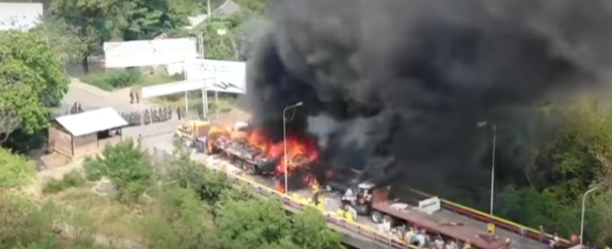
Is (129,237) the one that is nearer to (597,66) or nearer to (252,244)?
(252,244)

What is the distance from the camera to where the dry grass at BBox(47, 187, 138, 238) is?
11508 mm

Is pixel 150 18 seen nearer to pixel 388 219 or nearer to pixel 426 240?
pixel 388 219

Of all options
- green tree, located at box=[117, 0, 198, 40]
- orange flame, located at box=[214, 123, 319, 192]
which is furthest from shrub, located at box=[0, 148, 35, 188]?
green tree, located at box=[117, 0, 198, 40]

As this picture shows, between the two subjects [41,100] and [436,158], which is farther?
[41,100]

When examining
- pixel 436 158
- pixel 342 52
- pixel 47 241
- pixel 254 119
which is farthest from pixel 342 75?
pixel 47 241

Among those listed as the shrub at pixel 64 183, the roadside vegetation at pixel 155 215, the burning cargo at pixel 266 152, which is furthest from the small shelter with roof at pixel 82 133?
the burning cargo at pixel 266 152

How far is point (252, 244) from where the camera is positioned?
10.5 metres

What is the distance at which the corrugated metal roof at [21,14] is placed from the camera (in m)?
24.3

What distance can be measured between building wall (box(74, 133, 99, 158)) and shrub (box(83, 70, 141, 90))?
218 inches

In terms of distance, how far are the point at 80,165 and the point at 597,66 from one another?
9007mm

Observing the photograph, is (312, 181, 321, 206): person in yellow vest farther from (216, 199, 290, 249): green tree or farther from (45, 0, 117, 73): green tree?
(45, 0, 117, 73): green tree

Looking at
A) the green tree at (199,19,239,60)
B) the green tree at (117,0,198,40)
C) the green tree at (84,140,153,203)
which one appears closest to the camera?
the green tree at (84,140,153,203)

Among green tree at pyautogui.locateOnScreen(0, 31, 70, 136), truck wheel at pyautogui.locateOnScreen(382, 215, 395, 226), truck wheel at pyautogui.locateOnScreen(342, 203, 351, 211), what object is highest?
green tree at pyautogui.locateOnScreen(0, 31, 70, 136)

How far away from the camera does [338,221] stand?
11477 millimetres
